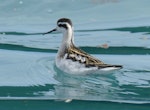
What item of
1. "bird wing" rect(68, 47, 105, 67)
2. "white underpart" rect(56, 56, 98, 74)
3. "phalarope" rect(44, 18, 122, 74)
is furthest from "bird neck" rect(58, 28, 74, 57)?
"bird wing" rect(68, 47, 105, 67)

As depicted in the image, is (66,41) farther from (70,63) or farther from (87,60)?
(87,60)

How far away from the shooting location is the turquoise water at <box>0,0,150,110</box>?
810cm

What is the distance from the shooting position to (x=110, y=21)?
41.4 ft

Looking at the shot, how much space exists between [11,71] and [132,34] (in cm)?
288

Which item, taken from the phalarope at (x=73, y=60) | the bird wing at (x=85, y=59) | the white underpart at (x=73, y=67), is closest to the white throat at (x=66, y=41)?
the phalarope at (x=73, y=60)

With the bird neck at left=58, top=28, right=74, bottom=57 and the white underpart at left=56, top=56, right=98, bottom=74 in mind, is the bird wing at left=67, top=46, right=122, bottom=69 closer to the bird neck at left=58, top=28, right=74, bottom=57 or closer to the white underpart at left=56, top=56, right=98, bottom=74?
the white underpart at left=56, top=56, right=98, bottom=74

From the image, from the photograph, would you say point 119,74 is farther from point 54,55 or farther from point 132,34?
point 132,34

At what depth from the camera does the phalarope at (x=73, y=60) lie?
889cm

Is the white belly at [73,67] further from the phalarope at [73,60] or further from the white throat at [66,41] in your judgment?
the white throat at [66,41]

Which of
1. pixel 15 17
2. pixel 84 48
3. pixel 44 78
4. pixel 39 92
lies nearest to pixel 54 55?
pixel 84 48

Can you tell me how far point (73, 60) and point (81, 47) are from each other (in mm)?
1563

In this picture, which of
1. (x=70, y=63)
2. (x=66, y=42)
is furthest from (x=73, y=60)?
(x=66, y=42)

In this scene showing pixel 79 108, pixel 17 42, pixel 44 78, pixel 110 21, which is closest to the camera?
pixel 79 108

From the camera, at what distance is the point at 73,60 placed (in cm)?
916
